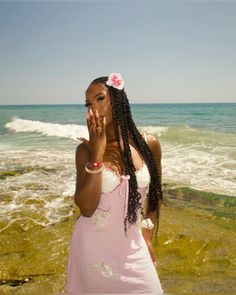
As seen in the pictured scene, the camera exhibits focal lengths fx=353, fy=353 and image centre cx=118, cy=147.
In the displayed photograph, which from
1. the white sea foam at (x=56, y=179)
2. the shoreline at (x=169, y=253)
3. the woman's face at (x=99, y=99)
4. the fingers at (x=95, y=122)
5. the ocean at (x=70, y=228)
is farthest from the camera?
the white sea foam at (x=56, y=179)

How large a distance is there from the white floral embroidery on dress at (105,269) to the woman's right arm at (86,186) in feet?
1.15

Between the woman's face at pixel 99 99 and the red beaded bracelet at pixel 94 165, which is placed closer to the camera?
the red beaded bracelet at pixel 94 165

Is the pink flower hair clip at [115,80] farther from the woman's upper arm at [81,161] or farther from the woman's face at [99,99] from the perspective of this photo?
the woman's upper arm at [81,161]

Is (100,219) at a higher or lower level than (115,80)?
lower

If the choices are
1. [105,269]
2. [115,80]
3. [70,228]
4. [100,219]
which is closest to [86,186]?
[100,219]

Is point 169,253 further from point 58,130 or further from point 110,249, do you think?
point 58,130

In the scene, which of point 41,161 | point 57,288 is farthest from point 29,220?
point 41,161

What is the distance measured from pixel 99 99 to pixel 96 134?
403mm

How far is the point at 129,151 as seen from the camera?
100 inches

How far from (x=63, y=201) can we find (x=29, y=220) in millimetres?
1735

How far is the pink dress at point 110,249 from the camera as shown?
92.0 inches

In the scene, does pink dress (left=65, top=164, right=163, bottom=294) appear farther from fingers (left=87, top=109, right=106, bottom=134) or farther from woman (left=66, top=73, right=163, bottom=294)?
fingers (left=87, top=109, right=106, bottom=134)

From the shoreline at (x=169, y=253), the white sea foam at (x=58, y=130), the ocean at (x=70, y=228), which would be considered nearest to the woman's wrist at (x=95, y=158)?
the shoreline at (x=169, y=253)

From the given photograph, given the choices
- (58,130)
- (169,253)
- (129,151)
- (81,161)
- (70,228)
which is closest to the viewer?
(81,161)
